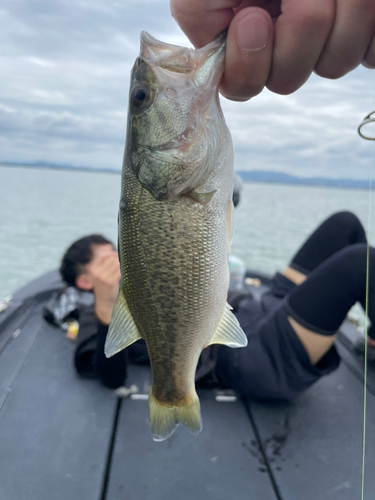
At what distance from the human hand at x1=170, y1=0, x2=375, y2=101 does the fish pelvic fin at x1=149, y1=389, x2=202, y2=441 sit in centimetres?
96

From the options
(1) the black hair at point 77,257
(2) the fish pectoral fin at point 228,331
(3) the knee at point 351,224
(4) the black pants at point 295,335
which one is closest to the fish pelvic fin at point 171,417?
(2) the fish pectoral fin at point 228,331

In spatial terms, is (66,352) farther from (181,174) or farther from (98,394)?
(181,174)

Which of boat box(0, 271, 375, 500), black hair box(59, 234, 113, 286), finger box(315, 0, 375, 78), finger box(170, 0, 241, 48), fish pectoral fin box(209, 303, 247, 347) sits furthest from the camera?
black hair box(59, 234, 113, 286)

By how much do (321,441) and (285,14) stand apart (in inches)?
84.9

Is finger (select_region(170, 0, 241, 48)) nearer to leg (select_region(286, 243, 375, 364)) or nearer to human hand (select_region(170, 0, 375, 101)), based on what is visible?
human hand (select_region(170, 0, 375, 101))

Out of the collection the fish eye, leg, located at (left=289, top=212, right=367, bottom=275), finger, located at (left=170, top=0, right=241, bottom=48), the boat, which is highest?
finger, located at (left=170, top=0, right=241, bottom=48)

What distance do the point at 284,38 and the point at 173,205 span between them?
1.62 feet

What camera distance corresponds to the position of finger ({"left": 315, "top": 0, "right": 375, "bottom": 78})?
90 cm

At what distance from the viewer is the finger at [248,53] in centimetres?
93

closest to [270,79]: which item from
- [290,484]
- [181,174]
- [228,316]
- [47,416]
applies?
[181,174]

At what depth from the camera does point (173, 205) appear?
109 cm

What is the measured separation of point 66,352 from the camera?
321 cm

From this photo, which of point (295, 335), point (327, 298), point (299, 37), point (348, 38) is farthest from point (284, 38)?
point (295, 335)

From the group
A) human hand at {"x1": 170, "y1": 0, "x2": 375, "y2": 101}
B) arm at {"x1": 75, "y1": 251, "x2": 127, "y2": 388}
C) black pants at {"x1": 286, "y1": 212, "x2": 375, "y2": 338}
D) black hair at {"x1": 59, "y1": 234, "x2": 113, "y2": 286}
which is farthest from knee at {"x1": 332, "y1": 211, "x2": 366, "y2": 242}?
human hand at {"x1": 170, "y1": 0, "x2": 375, "y2": 101}
